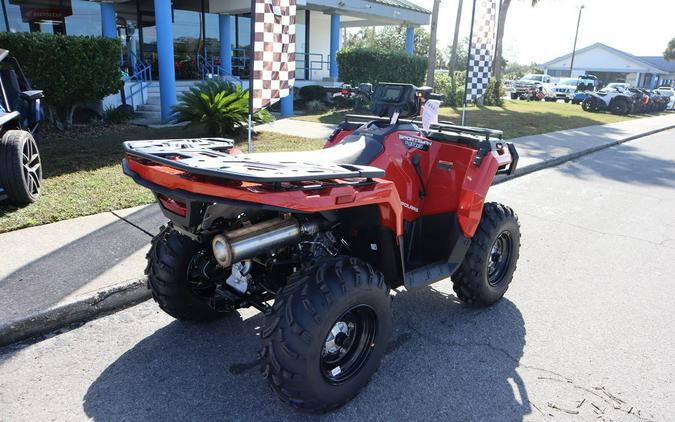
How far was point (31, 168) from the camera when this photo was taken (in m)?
5.46

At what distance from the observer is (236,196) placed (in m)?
2.04

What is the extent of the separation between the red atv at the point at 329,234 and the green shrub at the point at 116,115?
992 cm

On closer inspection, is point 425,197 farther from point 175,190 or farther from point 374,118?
point 175,190

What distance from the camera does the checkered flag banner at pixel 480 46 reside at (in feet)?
32.7

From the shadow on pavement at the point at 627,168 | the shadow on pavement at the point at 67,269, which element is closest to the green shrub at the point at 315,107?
the shadow on pavement at the point at 627,168

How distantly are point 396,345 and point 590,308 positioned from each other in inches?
69.2

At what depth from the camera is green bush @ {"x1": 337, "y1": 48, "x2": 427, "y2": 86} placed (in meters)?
18.4

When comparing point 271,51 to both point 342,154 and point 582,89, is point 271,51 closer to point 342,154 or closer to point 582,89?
point 342,154

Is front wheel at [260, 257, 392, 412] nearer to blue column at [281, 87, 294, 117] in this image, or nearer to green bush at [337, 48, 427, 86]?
blue column at [281, 87, 294, 117]

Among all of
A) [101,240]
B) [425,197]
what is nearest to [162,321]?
[101,240]

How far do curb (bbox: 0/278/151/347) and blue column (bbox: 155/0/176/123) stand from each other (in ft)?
30.9

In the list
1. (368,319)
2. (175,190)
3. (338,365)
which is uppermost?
(175,190)

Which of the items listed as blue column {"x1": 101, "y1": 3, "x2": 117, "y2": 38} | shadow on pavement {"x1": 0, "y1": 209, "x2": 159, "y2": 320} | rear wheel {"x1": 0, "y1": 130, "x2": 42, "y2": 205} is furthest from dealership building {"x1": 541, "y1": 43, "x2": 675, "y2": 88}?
shadow on pavement {"x1": 0, "y1": 209, "x2": 159, "y2": 320}

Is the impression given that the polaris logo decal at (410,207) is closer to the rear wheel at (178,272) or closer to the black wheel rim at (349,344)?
the black wheel rim at (349,344)
